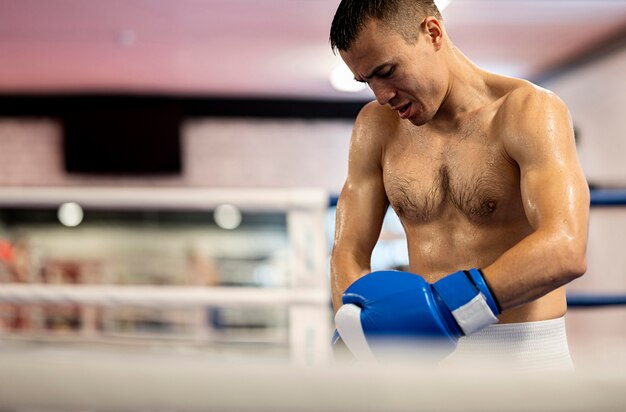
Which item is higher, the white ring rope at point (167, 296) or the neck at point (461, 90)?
the neck at point (461, 90)

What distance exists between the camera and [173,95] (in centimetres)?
658

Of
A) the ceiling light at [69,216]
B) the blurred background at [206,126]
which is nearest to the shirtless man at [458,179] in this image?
the blurred background at [206,126]

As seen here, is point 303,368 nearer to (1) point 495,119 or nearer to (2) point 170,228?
(1) point 495,119

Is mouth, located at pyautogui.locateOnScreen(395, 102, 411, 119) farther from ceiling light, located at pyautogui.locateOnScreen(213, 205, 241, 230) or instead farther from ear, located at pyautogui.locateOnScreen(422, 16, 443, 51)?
ceiling light, located at pyautogui.locateOnScreen(213, 205, 241, 230)

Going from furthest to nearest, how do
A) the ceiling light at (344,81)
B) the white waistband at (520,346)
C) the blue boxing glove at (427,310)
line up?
1. the ceiling light at (344,81)
2. the white waistband at (520,346)
3. the blue boxing glove at (427,310)

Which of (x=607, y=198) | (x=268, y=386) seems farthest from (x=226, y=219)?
(x=268, y=386)

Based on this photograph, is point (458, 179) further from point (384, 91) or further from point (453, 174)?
point (384, 91)

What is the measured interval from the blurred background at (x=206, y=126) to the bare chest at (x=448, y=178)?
306 centimetres

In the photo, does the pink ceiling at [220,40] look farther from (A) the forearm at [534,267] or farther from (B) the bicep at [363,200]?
(A) the forearm at [534,267]

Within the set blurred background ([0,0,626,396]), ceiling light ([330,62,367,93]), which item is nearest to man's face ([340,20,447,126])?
blurred background ([0,0,626,396])

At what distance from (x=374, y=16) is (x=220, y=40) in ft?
13.1

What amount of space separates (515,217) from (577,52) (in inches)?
188

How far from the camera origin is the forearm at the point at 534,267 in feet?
3.71

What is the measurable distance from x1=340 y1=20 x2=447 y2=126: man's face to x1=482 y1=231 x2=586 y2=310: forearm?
0.36 m
